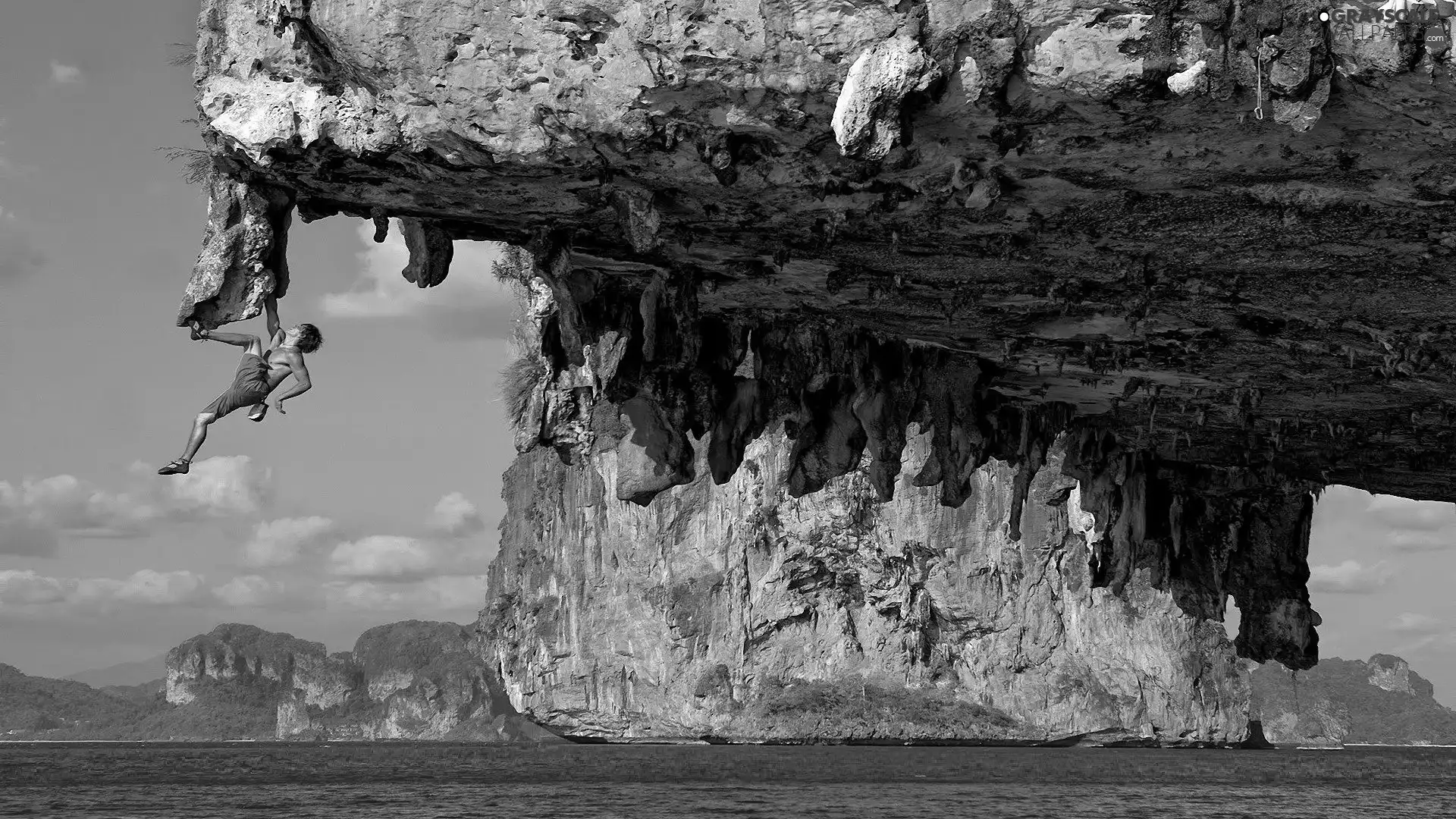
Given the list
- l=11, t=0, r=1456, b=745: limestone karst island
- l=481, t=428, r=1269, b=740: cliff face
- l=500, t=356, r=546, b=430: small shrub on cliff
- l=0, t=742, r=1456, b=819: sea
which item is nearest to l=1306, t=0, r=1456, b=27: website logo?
l=11, t=0, r=1456, b=745: limestone karst island

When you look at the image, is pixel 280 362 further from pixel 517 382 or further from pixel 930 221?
pixel 517 382

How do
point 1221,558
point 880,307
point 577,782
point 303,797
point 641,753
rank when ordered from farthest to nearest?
1. point 641,753
2. point 577,782
3. point 303,797
4. point 1221,558
5. point 880,307

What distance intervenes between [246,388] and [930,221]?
497cm

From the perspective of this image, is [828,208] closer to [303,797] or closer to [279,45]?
[279,45]

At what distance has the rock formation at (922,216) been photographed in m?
7.78

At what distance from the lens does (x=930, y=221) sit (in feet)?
Result: 33.6

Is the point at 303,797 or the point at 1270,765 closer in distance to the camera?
the point at 303,797

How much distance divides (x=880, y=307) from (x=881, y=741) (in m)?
78.1

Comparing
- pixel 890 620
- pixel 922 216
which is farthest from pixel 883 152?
pixel 890 620

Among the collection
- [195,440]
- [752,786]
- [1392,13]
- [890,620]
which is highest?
[890,620]

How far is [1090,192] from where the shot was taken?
31.1ft

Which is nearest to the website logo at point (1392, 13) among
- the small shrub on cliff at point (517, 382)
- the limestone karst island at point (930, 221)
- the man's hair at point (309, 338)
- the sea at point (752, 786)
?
the limestone karst island at point (930, 221)

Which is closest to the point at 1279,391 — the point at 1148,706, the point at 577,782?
the point at 577,782

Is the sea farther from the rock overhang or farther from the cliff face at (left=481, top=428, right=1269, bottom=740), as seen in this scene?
the rock overhang
